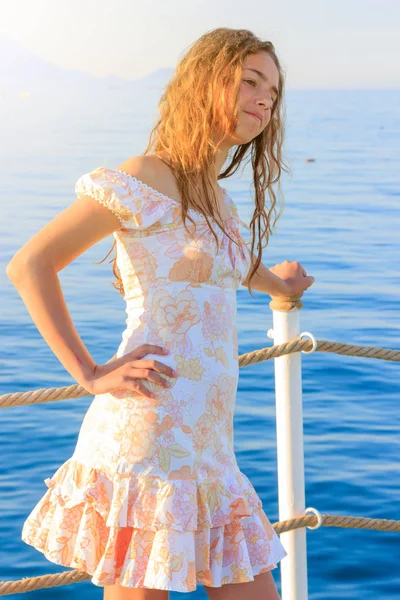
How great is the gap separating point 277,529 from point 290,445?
20cm

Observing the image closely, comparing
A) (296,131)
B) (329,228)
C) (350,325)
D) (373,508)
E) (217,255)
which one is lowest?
(217,255)

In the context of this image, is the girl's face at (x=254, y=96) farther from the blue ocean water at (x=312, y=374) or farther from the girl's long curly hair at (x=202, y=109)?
the blue ocean water at (x=312, y=374)

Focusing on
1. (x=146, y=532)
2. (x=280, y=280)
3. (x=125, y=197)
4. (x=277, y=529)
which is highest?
(x=280, y=280)

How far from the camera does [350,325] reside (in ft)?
37.4

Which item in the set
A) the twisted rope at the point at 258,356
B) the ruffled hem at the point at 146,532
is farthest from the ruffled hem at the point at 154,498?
the twisted rope at the point at 258,356

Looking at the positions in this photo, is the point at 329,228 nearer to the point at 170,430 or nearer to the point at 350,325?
the point at 350,325

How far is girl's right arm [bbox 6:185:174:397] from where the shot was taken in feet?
6.53

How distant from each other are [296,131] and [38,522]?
40019 mm

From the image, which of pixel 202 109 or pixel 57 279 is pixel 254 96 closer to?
pixel 202 109

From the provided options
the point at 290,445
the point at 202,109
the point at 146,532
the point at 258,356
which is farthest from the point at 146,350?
the point at 290,445

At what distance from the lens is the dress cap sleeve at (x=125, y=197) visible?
6.58ft

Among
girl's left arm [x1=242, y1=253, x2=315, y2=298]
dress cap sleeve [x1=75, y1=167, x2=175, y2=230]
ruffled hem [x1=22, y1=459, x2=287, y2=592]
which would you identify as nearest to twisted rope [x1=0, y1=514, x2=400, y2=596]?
ruffled hem [x1=22, y1=459, x2=287, y2=592]

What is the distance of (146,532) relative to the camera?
78.6 inches

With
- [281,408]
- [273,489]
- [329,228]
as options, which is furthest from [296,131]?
[281,408]
